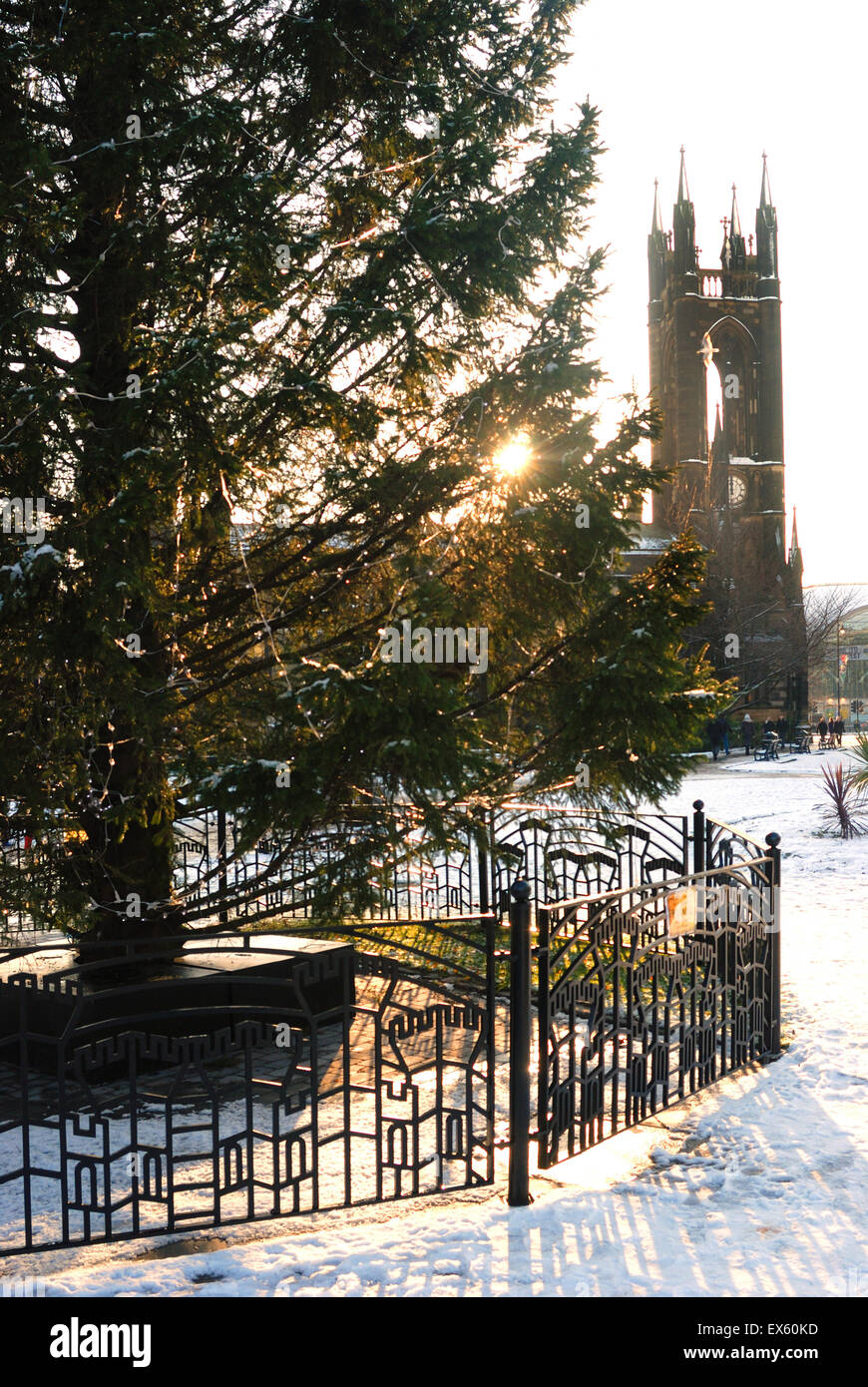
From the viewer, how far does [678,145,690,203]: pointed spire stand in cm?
6775

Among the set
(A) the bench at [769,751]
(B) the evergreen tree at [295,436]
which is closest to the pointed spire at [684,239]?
(A) the bench at [769,751]

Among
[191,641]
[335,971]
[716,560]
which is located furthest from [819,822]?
[716,560]

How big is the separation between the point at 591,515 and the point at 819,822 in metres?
12.4

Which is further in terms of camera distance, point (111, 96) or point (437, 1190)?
point (111, 96)

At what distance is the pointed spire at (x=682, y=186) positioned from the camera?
222ft

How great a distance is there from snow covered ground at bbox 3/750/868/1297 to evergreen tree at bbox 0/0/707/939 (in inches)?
78.7

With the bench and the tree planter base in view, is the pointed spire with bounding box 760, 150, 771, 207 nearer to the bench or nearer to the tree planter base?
the bench

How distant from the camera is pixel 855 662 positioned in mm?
95562

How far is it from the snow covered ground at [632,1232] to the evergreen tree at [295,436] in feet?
6.56

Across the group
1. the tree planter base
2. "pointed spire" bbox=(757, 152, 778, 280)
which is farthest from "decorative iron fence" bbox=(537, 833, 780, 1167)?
"pointed spire" bbox=(757, 152, 778, 280)

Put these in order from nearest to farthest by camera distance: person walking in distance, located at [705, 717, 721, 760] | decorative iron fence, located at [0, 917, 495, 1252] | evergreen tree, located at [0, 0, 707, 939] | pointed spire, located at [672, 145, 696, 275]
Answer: decorative iron fence, located at [0, 917, 495, 1252] < evergreen tree, located at [0, 0, 707, 939] < person walking in distance, located at [705, 717, 721, 760] < pointed spire, located at [672, 145, 696, 275]

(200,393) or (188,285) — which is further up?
(188,285)

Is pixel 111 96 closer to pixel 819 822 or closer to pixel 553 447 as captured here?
pixel 553 447

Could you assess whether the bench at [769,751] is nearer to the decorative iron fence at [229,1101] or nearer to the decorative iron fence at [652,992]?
the decorative iron fence at [652,992]
